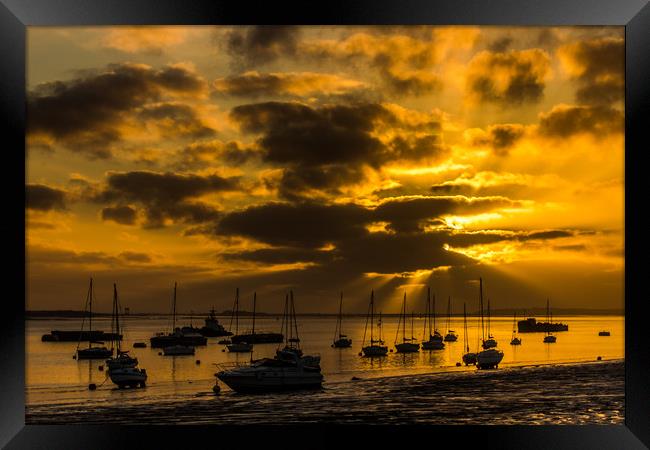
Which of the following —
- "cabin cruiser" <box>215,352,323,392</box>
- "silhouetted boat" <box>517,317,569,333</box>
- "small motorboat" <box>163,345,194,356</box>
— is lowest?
"silhouetted boat" <box>517,317,569,333</box>

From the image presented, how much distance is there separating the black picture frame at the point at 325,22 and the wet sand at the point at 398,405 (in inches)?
467

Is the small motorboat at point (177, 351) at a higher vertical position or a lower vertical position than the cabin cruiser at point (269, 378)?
lower

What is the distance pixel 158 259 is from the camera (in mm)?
48875

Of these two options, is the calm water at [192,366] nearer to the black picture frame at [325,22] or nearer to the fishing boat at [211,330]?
the fishing boat at [211,330]

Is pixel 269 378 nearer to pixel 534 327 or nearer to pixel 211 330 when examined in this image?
pixel 211 330

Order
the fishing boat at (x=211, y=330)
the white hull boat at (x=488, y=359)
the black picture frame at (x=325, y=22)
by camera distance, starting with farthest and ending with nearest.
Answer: the fishing boat at (x=211, y=330) < the white hull boat at (x=488, y=359) < the black picture frame at (x=325, y=22)

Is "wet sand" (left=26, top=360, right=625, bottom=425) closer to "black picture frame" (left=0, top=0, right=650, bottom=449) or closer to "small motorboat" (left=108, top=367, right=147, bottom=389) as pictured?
"small motorboat" (left=108, top=367, right=147, bottom=389)

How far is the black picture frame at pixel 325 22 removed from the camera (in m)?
4.79

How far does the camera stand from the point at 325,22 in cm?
484

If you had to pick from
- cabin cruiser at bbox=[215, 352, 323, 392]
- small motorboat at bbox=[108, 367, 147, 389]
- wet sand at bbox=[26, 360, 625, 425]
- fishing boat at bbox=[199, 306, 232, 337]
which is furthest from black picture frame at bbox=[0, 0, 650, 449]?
fishing boat at bbox=[199, 306, 232, 337]

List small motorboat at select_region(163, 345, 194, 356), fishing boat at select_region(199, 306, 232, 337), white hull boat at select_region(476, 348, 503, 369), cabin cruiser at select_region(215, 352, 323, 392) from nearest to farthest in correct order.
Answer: cabin cruiser at select_region(215, 352, 323, 392), white hull boat at select_region(476, 348, 503, 369), small motorboat at select_region(163, 345, 194, 356), fishing boat at select_region(199, 306, 232, 337)

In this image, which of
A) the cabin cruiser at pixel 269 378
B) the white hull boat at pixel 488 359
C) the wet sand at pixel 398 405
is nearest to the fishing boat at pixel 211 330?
the white hull boat at pixel 488 359

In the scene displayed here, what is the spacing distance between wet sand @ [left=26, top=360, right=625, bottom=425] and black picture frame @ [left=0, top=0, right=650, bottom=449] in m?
11.9

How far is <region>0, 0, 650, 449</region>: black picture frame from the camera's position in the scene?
15.7 ft
